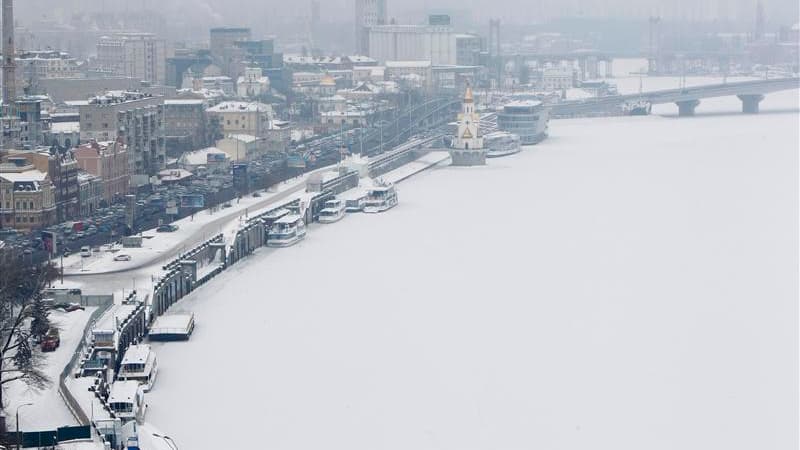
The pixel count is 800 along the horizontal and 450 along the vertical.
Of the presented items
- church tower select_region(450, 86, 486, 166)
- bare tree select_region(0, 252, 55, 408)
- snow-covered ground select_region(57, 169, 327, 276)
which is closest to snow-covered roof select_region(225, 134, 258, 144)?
church tower select_region(450, 86, 486, 166)

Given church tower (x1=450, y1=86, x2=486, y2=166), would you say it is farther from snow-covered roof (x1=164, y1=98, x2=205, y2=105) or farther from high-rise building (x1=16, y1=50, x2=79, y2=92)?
high-rise building (x1=16, y1=50, x2=79, y2=92)

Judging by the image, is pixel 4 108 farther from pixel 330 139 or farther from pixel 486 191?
pixel 330 139

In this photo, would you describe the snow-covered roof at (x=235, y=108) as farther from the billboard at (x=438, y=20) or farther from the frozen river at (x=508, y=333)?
the billboard at (x=438, y=20)

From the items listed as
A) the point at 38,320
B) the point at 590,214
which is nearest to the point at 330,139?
the point at 590,214

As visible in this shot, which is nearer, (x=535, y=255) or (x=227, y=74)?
(x=535, y=255)

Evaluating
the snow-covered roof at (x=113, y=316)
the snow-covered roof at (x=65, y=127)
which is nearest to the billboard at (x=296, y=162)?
the snow-covered roof at (x=65, y=127)

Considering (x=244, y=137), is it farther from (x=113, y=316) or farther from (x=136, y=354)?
(x=136, y=354)
